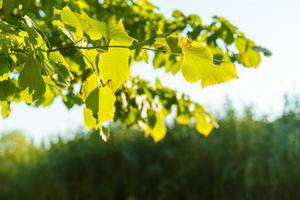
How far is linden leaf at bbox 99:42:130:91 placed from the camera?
67.6 inches

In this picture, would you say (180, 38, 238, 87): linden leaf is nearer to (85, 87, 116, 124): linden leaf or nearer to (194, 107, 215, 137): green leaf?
(85, 87, 116, 124): linden leaf

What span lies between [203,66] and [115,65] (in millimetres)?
246

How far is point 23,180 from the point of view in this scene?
11.1 meters

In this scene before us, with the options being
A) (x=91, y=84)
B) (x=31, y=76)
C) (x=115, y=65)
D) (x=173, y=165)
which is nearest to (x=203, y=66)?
(x=115, y=65)

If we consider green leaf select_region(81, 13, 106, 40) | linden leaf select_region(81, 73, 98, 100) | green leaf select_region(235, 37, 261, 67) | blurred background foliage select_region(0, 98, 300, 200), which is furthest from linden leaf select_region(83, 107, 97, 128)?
blurred background foliage select_region(0, 98, 300, 200)

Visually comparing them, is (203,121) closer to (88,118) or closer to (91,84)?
(88,118)

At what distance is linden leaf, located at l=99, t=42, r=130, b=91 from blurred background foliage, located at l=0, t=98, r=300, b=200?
5.60 metres

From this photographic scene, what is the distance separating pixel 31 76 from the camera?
1.73 metres

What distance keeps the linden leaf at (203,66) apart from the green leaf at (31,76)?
410 millimetres

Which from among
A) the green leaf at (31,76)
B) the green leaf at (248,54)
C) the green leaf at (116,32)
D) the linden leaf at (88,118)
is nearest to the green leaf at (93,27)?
the green leaf at (116,32)

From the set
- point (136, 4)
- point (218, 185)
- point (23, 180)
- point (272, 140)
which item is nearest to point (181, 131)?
point (218, 185)

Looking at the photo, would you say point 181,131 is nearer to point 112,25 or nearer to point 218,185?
point 218,185

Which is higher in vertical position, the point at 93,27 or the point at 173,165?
the point at 93,27

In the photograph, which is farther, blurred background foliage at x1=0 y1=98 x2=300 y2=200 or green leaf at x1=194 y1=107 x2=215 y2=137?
blurred background foliage at x1=0 y1=98 x2=300 y2=200
